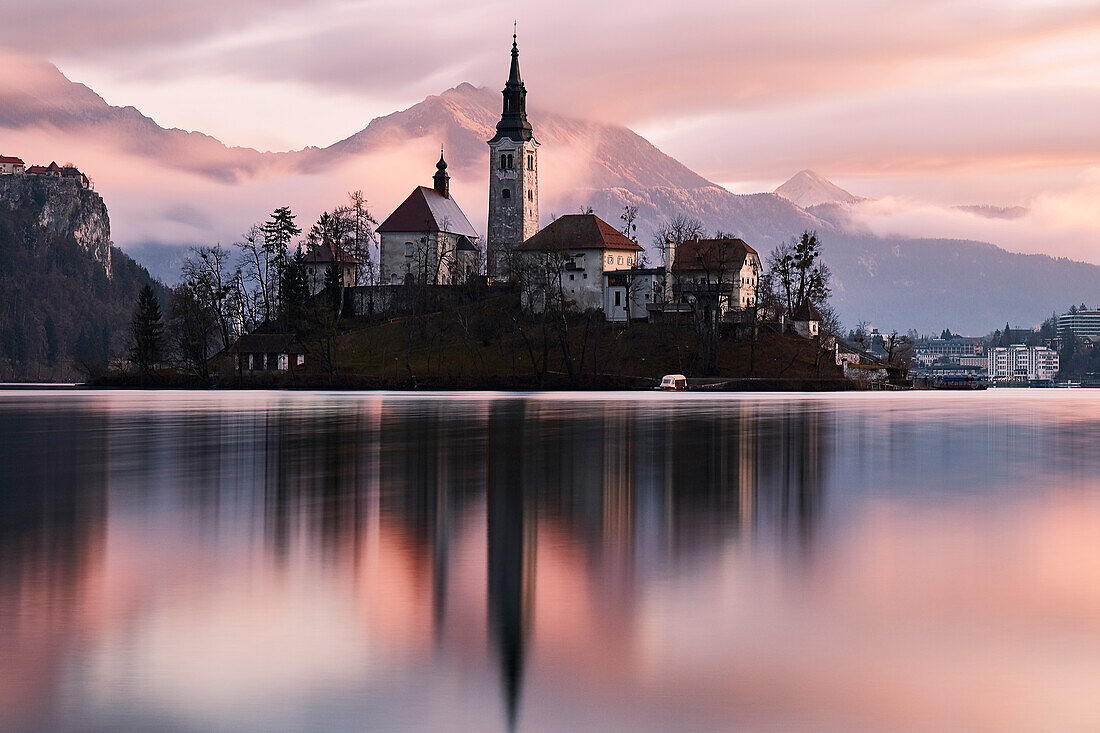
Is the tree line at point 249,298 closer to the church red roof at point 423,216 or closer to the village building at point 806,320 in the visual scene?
the church red roof at point 423,216

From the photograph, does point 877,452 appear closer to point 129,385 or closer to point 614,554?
point 614,554

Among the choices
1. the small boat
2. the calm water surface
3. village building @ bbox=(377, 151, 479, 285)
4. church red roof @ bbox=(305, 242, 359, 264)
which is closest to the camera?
the calm water surface

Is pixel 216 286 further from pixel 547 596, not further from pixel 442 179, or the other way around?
pixel 547 596

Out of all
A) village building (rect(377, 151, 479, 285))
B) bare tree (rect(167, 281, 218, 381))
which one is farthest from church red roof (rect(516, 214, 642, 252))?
bare tree (rect(167, 281, 218, 381))

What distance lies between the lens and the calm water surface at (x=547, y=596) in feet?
34.2

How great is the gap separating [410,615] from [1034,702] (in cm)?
677

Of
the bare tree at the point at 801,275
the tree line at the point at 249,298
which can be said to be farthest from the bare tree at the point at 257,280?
the bare tree at the point at 801,275

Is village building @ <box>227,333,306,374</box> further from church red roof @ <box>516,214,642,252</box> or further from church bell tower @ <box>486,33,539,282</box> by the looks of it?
church bell tower @ <box>486,33,539,282</box>

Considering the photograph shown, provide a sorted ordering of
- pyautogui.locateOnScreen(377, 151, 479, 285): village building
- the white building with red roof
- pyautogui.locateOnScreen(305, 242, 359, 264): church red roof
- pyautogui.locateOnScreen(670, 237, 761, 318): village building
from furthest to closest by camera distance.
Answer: pyautogui.locateOnScreen(377, 151, 479, 285): village building, pyautogui.locateOnScreen(305, 242, 359, 264): church red roof, the white building with red roof, pyautogui.locateOnScreen(670, 237, 761, 318): village building

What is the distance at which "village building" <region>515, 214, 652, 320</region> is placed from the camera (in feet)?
457

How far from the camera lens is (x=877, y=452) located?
1581 inches

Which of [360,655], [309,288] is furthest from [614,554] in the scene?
[309,288]

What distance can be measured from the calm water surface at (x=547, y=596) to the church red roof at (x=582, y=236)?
112 m

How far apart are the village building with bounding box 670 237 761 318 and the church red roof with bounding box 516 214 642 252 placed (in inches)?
364
